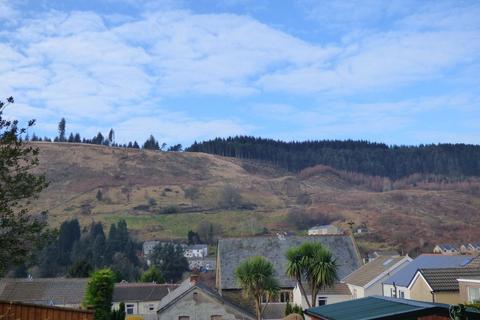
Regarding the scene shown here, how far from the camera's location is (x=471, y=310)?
53.3 ft

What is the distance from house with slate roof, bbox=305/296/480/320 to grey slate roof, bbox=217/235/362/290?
31334 mm

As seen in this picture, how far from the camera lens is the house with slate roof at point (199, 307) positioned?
139ft

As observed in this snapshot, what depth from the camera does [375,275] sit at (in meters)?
44.2

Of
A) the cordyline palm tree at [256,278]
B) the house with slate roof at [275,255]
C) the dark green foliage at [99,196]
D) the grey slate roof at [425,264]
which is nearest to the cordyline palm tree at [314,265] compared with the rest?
the cordyline palm tree at [256,278]

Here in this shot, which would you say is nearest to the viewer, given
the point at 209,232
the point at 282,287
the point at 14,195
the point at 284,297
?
the point at 14,195

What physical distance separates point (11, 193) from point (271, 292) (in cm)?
3219

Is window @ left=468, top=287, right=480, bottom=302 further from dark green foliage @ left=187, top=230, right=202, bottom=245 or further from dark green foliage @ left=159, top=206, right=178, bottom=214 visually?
dark green foliage @ left=159, top=206, right=178, bottom=214

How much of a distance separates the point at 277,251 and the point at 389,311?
39579 mm

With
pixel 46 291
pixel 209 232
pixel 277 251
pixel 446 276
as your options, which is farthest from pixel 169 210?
pixel 446 276

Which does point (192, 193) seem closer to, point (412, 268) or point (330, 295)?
point (330, 295)

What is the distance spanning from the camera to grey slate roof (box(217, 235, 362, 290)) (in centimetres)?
5469

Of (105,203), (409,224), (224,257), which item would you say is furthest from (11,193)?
(105,203)

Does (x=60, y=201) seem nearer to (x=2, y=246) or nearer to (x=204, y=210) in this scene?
(x=204, y=210)

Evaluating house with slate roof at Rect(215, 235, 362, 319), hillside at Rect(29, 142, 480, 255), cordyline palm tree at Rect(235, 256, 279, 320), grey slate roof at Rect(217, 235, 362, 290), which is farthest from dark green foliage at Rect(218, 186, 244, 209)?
cordyline palm tree at Rect(235, 256, 279, 320)
